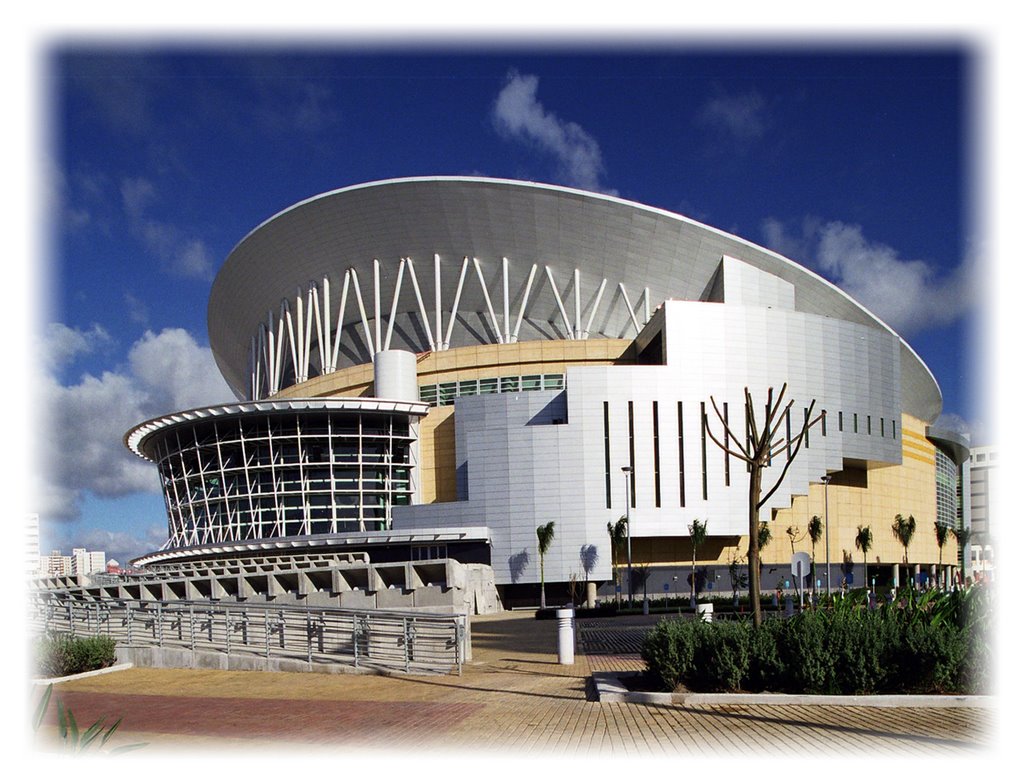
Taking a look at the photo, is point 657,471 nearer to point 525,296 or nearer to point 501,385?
point 501,385

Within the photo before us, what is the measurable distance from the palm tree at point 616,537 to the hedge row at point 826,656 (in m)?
38.2

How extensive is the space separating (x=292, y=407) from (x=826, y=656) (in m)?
48.0

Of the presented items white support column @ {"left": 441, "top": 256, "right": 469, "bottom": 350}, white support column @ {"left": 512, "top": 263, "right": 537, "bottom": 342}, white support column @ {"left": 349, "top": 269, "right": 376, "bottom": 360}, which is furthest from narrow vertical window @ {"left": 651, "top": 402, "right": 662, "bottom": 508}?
white support column @ {"left": 349, "top": 269, "right": 376, "bottom": 360}

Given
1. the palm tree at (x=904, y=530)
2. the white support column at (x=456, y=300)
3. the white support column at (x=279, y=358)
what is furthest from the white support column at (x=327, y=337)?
the palm tree at (x=904, y=530)

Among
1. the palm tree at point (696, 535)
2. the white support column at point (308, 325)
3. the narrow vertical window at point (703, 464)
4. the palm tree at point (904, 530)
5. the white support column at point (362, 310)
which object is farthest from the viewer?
the white support column at point (308, 325)

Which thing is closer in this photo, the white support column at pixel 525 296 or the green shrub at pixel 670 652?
the green shrub at pixel 670 652

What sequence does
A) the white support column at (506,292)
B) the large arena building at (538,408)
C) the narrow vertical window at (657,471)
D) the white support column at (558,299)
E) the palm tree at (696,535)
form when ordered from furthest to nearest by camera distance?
the white support column at (558,299), the white support column at (506,292), the large arena building at (538,408), the narrow vertical window at (657,471), the palm tree at (696,535)

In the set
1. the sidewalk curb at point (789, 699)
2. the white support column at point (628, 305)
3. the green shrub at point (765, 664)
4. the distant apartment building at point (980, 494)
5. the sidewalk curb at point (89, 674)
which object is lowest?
the distant apartment building at point (980, 494)

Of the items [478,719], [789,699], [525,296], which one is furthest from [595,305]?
[478,719]

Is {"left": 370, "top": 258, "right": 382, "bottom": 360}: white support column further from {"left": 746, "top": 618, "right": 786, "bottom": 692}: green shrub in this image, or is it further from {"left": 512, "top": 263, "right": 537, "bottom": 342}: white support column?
{"left": 746, "top": 618, "right": 786, "bottom": 692}: green shrub

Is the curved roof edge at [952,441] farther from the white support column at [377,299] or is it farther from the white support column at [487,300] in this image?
the white support column at [377,299]

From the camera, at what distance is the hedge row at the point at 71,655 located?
18078 mm

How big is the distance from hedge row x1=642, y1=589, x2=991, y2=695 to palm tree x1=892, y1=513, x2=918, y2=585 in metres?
58.5

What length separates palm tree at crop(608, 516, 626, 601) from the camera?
172 ft
